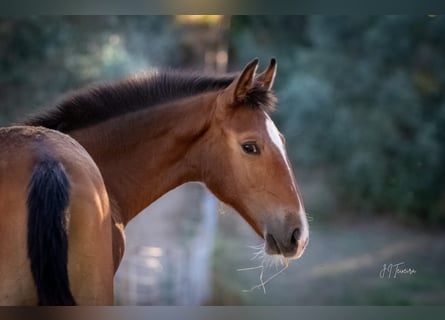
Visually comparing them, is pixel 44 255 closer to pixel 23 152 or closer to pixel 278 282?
pixel 23 152

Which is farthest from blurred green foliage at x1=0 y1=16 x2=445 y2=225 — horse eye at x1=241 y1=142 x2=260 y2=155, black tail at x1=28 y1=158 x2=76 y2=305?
black tail at x1=28 y1=158 x2=76 y2=305

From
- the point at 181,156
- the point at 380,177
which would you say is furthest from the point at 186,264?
the point at 181,156

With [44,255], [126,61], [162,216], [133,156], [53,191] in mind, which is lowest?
[162,216]

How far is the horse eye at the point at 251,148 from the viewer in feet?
7.39

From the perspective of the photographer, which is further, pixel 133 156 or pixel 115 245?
pixel 133 156

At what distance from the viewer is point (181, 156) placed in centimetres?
244

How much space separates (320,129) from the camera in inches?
→ 202

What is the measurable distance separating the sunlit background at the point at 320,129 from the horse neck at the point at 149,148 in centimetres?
199

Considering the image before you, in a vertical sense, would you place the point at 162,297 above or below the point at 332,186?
below

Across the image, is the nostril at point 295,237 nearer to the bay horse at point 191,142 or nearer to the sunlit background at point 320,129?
the bay horse at point 191,142

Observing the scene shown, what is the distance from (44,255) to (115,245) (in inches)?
22.7

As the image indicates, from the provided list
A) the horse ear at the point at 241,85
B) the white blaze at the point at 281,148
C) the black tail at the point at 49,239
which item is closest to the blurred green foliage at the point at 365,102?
the white blaze at the point at 281,148

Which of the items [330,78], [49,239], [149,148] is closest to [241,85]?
[149,148]

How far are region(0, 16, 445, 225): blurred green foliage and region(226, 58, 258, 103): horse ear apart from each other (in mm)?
2037
